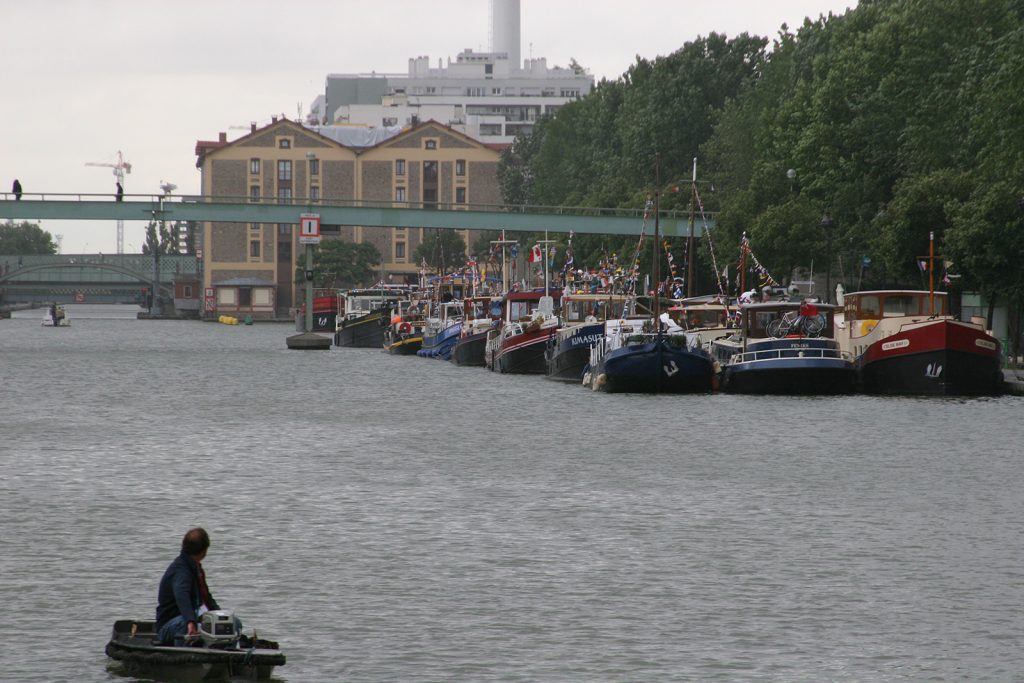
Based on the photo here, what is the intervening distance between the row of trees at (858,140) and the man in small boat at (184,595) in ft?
143

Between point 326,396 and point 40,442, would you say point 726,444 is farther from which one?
point 326,396

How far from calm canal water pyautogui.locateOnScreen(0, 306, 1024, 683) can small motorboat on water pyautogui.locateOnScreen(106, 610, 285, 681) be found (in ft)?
1.76

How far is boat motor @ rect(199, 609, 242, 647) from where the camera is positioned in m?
18.2

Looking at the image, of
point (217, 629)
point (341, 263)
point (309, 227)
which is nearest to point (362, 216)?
point (309, 227)

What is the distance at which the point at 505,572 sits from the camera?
2502 cm

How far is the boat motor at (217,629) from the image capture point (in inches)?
716

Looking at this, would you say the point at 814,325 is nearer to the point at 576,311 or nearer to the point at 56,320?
the point at 576,311

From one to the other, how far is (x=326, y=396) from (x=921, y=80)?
35148 millimetres

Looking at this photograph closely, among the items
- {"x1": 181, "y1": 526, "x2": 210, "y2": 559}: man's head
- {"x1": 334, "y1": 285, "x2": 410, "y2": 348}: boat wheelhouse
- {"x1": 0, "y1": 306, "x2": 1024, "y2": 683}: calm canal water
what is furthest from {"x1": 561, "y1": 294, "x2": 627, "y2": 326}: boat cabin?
{"x1": 181, "y1": 526, "x2": 210, "y2": 559}: man's head

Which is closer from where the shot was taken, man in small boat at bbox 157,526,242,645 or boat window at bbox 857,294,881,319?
man in small boat at bbox 157,526,242,645

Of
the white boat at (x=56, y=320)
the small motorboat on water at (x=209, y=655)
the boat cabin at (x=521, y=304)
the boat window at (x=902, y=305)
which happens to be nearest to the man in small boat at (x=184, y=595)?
the small motorboat on water at (x=209, y=655)

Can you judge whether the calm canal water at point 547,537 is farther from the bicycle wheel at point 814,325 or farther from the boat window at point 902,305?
the boat window at point 902,305

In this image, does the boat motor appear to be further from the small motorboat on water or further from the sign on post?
the sign on post

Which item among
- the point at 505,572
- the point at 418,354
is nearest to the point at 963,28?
the point at 418,354
